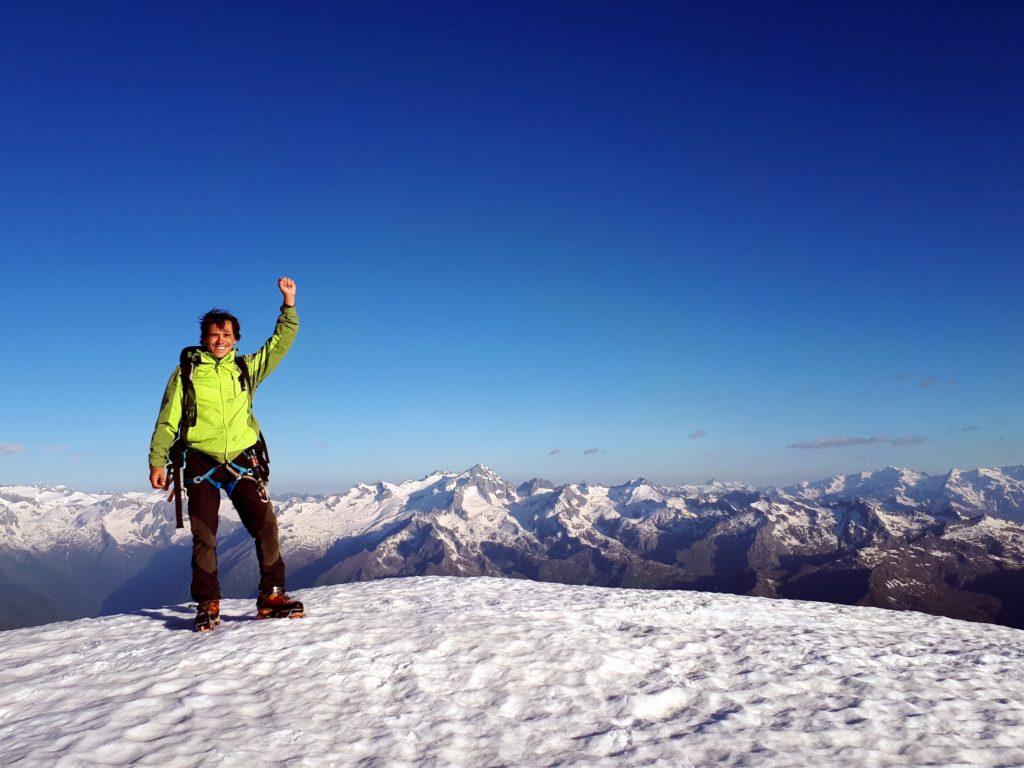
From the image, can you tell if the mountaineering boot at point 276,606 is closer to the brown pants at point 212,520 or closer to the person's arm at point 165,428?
the brown pants at point 212,520

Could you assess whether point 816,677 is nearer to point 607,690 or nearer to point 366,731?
point 607,690

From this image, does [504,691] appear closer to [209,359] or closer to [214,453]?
[214,453]

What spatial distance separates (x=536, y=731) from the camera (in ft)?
17.6

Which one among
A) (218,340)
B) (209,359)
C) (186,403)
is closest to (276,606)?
(186,403)

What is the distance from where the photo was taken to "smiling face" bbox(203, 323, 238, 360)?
9234 millimetres

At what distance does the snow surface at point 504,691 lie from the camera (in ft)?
16.3

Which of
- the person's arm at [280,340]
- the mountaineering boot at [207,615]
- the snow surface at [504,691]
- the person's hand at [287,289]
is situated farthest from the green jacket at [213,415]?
the snow surface at [504,691]

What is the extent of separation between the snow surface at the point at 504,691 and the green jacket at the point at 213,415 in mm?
3019

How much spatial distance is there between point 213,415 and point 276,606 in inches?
139

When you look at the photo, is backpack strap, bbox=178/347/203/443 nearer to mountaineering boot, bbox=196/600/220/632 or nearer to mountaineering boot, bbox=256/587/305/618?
mountaineering boot, bbox=196/600/220/632

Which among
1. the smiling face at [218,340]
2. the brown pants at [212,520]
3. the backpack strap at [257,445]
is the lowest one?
the brown pants at [212,520]

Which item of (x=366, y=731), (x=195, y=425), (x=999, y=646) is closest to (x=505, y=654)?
(x=366, y=731)

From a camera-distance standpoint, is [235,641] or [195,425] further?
[195,425]

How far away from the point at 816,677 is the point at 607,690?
9.70 ft
